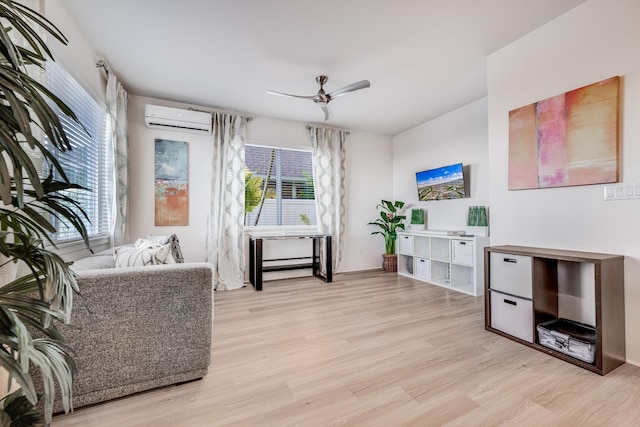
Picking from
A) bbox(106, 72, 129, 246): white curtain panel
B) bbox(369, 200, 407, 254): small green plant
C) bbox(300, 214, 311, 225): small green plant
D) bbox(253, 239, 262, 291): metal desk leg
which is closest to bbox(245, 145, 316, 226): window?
bbox(300, 214, 311, 225): small green plant

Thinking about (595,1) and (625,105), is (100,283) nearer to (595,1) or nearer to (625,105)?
(625,105)

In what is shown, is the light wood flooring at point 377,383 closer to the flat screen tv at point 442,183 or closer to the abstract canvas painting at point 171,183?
the abstract canvas painting at point 171,183

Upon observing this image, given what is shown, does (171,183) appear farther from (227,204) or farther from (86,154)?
(86,154)

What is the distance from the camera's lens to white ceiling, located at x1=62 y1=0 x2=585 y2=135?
2092mm

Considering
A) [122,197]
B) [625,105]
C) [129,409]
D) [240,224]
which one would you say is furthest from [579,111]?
[122,197]

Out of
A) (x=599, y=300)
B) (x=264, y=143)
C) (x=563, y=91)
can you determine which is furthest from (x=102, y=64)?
(x=599, y=300)

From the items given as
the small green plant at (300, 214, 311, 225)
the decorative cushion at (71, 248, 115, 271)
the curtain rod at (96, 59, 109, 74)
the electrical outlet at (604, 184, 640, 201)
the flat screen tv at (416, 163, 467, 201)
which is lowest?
the decorative cushion at (71, 248, 115, 271)

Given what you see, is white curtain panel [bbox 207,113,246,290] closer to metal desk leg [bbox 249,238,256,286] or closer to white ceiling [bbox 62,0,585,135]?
metal desk leg [bbox 249,238,256,286]

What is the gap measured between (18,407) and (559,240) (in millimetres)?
3184

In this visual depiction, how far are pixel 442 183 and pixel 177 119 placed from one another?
395 centimetres

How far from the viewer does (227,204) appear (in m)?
4.05

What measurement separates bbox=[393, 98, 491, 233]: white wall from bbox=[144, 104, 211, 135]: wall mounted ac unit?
3.44 m

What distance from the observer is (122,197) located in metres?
3.22

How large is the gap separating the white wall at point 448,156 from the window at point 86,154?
429 cm
